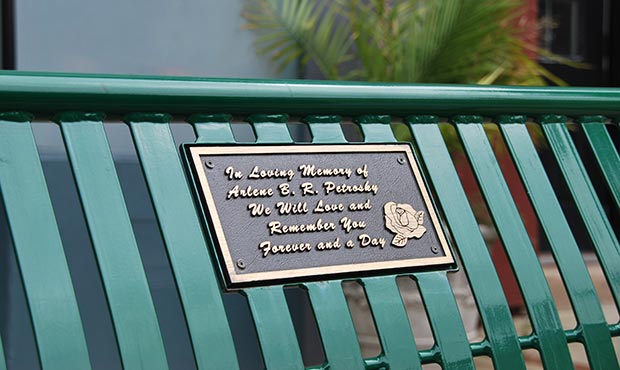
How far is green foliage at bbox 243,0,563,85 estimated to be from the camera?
4816 mm

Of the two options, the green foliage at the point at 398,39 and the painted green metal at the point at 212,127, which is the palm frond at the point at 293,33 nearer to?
the green foliage at the point at 398,39

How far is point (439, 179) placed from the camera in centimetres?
192

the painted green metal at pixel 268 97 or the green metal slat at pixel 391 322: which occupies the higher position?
the painted green metal at pixel 268 97

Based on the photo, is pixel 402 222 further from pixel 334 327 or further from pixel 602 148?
pixel 602 148

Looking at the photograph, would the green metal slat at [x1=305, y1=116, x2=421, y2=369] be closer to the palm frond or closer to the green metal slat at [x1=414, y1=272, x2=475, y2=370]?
the green metal slat at [x1=414, y1=272, x2=475, y2=370]

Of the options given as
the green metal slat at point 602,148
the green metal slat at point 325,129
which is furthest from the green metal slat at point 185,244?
the green metal slat at point 602,148

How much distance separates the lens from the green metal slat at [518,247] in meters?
1.89

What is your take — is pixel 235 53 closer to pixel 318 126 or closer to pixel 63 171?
pixel 63 171

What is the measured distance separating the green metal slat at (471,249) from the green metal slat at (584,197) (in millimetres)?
304

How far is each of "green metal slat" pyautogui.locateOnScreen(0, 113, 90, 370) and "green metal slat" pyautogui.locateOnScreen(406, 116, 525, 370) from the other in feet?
2.50

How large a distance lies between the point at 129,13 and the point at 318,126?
3.13 m

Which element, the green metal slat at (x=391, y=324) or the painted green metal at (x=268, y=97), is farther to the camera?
the green metal slat at (x=391, y=324)

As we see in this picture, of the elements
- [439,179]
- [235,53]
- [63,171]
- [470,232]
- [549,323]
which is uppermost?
[235,53]

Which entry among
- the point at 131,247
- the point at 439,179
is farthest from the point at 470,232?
the point at 131,247
